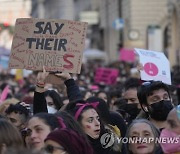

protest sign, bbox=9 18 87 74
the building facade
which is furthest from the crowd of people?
the building facade

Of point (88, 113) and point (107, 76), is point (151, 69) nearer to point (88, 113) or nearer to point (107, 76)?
point (88, 113)

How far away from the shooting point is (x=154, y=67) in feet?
34.5

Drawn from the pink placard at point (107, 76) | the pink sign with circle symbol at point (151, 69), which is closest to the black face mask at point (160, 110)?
the pink sign with circle symbol at point (151, 69)

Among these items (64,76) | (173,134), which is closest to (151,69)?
(64,76)

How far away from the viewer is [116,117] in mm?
8727

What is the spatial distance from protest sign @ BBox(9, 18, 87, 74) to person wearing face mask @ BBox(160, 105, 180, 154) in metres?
2.44

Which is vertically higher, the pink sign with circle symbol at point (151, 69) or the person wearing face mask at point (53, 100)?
the pink sign with circle symbol at point (151, 69)

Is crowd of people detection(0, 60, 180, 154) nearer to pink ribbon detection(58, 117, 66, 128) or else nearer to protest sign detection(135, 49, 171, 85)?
pink ribbon detection(58, 117, 66, 128)

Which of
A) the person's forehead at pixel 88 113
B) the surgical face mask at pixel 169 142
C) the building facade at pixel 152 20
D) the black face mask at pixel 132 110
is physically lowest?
the surgical face mask at pixel 169 142

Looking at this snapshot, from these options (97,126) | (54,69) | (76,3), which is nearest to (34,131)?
(97,126)

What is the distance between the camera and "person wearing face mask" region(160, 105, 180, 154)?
259 inches

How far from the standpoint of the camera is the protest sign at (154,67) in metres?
10.3

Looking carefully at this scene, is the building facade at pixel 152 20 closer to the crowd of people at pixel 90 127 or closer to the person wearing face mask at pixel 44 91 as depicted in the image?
the person wearing face mask at pixel 44 91

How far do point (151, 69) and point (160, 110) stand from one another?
2.33 meters
